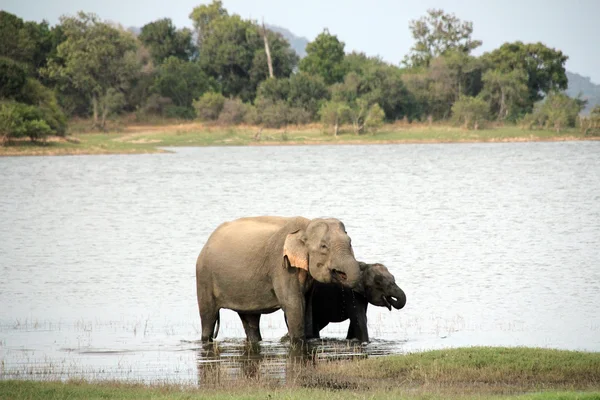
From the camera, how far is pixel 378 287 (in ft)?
55.0

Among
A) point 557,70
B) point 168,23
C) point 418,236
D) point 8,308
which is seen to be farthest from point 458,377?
point 168,23

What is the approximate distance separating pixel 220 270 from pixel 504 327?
5.27 m

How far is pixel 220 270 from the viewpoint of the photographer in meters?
17.0

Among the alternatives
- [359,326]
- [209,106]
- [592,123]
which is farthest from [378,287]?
[592,123]

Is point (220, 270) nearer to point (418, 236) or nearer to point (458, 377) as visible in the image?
point (458, 377)

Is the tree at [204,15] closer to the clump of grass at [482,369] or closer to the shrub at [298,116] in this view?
the shrub at [298,116]

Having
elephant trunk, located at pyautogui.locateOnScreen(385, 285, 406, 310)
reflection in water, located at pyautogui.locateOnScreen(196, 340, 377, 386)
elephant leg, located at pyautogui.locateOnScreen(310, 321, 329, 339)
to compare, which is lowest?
reflection in water, located at pyautogui.locateOnScreen(196, 340, 377, 386)

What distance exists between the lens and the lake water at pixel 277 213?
17.2 m

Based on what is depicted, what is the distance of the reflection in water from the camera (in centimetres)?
1452

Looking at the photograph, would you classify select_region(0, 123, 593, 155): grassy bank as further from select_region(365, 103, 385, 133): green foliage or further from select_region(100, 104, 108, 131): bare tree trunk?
select_region(365, 103, 385, 133): green foliage

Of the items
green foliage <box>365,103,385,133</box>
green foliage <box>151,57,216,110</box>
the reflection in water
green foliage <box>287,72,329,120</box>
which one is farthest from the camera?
green foliage <box>151,57,216,110</box>

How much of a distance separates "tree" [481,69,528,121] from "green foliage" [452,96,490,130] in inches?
138

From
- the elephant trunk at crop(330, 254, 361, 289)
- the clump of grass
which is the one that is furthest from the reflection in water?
the elephant trunk at crop(330, 254, 361, 289)

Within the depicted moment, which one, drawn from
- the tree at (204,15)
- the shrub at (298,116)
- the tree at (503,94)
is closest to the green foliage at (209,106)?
the shrub at (298,116)
